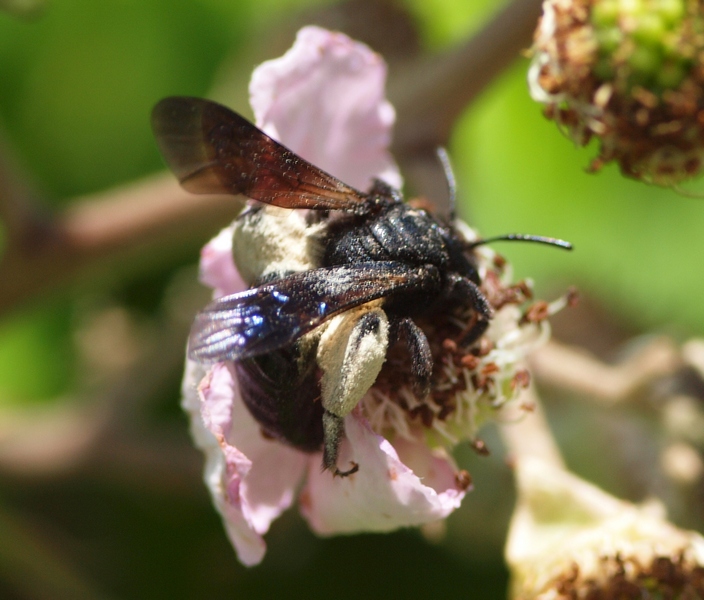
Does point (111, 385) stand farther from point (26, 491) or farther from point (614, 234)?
point (614, 234)

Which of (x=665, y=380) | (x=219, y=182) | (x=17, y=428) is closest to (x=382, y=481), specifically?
(x=219, y=182)

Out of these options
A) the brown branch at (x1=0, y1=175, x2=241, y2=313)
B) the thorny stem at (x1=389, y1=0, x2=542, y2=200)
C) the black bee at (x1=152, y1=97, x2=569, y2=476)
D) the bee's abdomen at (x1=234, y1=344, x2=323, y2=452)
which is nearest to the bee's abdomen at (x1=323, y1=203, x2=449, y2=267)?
the black bee at (x1=152, y1=97, x2=569, y2=476)

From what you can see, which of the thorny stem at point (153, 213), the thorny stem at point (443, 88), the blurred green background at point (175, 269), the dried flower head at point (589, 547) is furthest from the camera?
the blurred green background at point (175, 269)

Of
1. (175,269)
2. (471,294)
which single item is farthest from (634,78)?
(175,269)

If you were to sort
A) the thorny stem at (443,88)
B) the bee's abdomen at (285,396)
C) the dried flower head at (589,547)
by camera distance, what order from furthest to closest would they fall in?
the thorny stem at (443,88) < the dried flower head at (589,547) < the bee's abdomen at (285,396)

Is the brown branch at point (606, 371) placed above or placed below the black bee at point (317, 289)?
below

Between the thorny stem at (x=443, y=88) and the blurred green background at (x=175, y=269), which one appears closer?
the thorny stem at (x=443, y=88)

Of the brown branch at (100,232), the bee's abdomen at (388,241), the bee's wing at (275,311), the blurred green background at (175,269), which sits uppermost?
the bee's wing at (275,311)

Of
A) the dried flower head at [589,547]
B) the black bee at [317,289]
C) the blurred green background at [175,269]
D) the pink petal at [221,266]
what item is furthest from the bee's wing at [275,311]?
the blurred green background at [175,269]

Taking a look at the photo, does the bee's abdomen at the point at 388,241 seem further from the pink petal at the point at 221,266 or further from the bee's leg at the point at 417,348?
the pink petal at the point at 221,266
